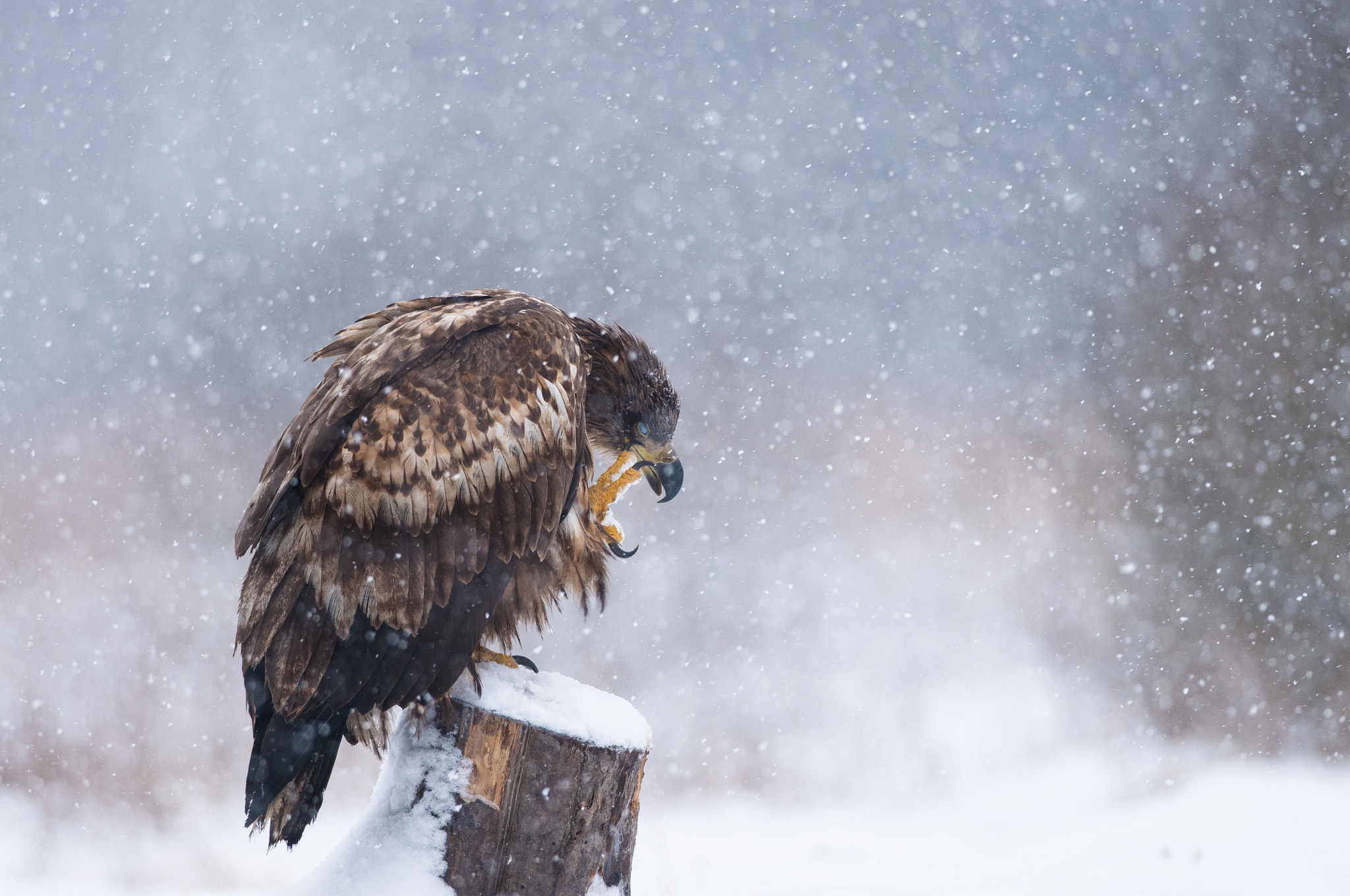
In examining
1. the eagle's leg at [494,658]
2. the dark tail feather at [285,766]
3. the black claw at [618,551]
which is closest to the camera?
the dark tail feather at [285,766]

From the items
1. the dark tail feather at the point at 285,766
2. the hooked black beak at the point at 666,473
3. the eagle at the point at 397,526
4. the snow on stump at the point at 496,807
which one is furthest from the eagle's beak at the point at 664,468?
the dark tail feather at the point at 285,766

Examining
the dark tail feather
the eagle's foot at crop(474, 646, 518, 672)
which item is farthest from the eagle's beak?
the dark tail feather

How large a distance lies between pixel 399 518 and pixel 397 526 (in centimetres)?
3

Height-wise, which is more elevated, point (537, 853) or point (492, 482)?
point (492, 482)

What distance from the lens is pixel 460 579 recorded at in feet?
8.72

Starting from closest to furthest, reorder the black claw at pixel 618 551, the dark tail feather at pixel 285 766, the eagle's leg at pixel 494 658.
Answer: the dark tail feather at pixel 285 766 < the eagle's leg at pixel 494 658 < the black claw at pixel 618 551

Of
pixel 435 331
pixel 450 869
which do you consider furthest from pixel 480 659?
pixel 435 331

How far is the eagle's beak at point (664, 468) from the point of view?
373 centimetres

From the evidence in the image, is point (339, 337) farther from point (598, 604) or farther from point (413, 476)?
point (598, 604)

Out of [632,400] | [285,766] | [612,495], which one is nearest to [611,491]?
[612,495]

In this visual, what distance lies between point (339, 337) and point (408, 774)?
158 cm

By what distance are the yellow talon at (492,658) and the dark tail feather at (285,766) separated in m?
0.48

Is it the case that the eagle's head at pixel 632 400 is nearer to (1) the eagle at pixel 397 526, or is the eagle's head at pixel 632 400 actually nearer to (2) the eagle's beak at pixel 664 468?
(2) the eagle's beak at pixel 664 468

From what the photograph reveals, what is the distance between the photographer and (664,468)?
3.74m
